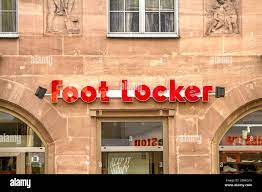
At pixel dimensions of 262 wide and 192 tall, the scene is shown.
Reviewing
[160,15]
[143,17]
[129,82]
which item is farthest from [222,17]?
[129,82]

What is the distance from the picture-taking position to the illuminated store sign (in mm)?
10156

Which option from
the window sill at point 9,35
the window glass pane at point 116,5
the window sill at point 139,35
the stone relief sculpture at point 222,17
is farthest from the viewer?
the window glass pane at point 116,5

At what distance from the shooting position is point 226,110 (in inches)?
408

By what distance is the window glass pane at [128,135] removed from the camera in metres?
10.4

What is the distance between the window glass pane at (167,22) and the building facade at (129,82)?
0.06m

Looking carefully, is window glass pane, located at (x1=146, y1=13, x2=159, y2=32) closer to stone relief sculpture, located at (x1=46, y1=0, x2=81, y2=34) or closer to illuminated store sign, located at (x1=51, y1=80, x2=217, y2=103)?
illuminated store sign, located at (x1=51, y1=80, x2=217, y2=103)

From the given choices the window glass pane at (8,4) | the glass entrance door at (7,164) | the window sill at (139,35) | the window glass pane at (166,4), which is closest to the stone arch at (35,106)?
the glass entrance door at (7,164)

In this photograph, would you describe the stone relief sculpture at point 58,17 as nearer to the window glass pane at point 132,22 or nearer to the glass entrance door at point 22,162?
the window glass pane at point 132,22

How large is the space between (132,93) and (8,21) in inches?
101

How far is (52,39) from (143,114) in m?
2.08

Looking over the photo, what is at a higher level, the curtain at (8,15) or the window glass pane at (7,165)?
the curtain at (8,15)

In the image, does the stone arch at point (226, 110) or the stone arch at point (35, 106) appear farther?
the stone arch at point (226, 110)

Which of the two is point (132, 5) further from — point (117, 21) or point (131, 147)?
point (131, 147)
